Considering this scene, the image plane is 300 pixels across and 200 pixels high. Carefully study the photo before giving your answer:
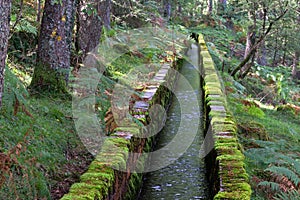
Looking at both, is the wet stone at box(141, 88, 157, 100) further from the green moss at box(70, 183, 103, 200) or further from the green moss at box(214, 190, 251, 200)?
the green moss at box(70, 183, 103, 200)

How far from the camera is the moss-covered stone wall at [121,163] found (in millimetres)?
3904

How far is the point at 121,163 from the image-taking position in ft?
15.3

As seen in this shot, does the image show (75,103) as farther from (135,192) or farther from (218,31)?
(218,31)

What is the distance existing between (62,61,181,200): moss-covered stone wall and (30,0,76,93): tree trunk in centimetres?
144

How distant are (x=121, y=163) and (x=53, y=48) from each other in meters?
3.04

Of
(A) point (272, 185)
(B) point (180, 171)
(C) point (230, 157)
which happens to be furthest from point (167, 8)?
(C) point (230, 157)

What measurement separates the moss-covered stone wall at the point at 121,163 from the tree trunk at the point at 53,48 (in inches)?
56.7

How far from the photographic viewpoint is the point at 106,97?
722cm

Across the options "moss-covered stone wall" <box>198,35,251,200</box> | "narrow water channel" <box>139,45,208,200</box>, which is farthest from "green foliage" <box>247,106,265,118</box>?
"moss-covered stone wall" <box>198,35,251,200</box>

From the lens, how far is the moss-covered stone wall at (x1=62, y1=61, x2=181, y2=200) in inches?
154

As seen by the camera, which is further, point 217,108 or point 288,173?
point 217,108

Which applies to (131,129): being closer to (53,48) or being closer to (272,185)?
(272,185)

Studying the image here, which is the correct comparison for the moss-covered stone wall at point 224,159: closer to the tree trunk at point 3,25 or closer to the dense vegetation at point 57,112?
the dense vegetation at point 57,112

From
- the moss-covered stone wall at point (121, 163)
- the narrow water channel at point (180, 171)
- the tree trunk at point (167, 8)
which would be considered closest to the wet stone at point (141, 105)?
the moss-covered stone wall at point (121, 163)
